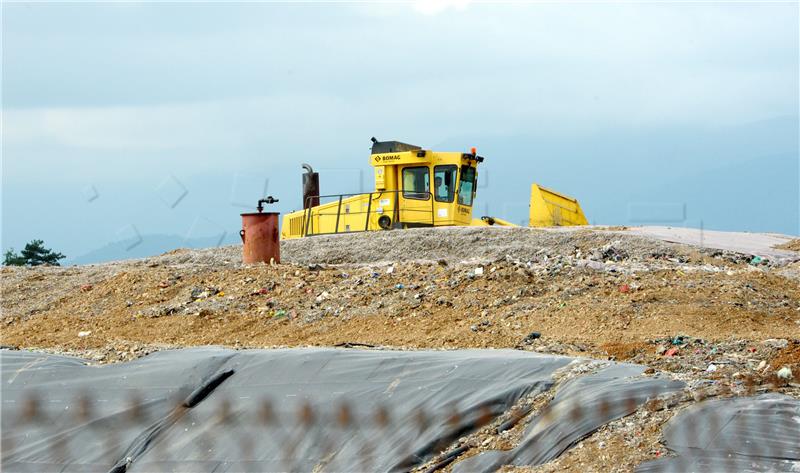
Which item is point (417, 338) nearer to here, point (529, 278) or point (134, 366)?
point (529, 278)

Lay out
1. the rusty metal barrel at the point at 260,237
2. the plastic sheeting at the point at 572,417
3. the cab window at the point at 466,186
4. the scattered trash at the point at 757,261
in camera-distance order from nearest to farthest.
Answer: the plastic sheeting at the point at 572,417
the rusty metal barrel at the point at 260,237
the scattered trash at the point at 757,261
the cab window at the point at 466,186

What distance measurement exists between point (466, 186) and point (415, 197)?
1.14 m

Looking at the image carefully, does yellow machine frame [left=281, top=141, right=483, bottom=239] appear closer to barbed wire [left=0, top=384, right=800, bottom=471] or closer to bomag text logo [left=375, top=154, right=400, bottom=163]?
bomag text logo [left=375, top=154, right=400, bottom=163]

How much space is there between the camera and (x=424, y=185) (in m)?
22.5

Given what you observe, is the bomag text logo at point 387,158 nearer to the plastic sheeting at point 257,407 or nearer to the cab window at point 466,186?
the cab window at point 466,186

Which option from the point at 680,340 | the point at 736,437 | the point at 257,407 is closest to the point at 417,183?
the point at 680,340

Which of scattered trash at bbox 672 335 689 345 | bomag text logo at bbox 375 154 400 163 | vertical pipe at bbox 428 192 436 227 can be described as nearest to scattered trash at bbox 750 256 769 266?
scattered trash at bbox 672 335 689 345

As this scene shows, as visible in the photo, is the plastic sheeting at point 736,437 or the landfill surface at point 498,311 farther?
the landfill surface at point 498,311

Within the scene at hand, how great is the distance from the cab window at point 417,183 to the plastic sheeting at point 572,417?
53.0 feet

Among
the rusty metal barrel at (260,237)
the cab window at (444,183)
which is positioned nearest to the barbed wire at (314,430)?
the rusty metal barrel at (260,237)

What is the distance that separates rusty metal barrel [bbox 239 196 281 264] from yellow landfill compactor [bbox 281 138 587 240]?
6.90 meters

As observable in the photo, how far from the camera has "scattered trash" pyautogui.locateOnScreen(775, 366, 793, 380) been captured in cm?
657

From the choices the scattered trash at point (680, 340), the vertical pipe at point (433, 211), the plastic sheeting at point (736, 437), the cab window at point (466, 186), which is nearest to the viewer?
the plastic sheeting at point (736, 437)

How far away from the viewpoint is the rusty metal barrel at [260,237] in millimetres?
15281
